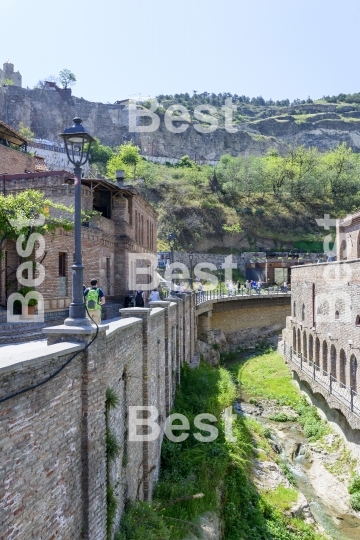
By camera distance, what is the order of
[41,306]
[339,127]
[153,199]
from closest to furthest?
1. [41,306]
2. [153,199]
3. [339,127]

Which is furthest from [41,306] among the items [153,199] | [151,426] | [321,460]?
[153,199]

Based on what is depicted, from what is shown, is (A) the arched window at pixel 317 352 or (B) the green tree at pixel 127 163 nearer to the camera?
(A) the arched window at pixel 317 352

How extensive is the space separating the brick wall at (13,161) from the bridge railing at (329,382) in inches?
824

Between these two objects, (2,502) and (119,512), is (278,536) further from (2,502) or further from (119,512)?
(2,502)

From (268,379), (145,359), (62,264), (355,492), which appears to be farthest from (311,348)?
(145,359)

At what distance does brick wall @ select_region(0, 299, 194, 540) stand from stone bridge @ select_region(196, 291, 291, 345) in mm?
26819

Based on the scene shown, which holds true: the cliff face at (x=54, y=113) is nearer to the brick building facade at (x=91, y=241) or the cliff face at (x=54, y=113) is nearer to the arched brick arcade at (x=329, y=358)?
the brick building facade at (x=91, y=241)

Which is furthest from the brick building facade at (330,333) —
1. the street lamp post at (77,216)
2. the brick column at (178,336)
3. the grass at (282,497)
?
the street lamp post at (77,216)

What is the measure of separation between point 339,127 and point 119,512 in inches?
4915

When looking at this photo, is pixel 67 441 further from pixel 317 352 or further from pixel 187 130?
pixel 187 130

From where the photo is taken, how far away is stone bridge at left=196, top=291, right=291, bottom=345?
38.9m

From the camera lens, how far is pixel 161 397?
1397cm

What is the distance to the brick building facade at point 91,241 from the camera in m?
16.7

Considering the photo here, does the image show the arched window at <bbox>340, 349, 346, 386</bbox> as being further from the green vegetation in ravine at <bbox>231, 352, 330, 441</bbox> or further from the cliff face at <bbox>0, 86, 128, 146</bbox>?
the cliff face at <bbox>0, 86, 128, 146</bbox>
